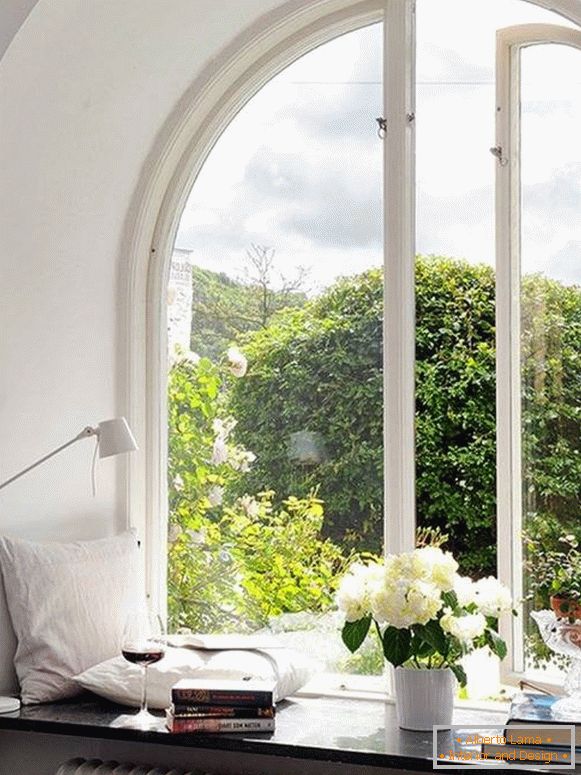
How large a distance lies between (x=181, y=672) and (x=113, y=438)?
611 mm

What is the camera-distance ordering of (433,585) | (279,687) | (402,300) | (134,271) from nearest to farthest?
1. (433,585)
2. (279,687)
3. (402,300)
4. (134,271)

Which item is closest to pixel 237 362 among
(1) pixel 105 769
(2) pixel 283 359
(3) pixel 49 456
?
(2) pixel 283 359

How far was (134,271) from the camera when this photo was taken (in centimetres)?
356

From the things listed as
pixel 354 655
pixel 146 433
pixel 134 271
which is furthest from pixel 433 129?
pixel 354 655

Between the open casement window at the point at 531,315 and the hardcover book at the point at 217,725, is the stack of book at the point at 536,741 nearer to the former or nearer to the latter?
the open casement window at the point at 531,315

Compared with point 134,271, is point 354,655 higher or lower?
lower

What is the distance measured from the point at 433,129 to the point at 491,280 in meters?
0.45

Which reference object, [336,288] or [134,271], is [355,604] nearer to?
[336,288]

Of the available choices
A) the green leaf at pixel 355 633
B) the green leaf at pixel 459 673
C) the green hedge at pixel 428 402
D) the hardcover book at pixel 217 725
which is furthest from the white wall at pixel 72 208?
the green leaf at pixel 459 673

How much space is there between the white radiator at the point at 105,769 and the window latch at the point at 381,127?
175 centimetres

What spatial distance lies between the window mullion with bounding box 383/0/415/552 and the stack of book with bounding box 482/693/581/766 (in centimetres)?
66

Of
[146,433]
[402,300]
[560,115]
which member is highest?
[560,115]

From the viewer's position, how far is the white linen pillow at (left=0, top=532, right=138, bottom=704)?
306cm

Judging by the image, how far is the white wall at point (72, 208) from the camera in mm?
3090
